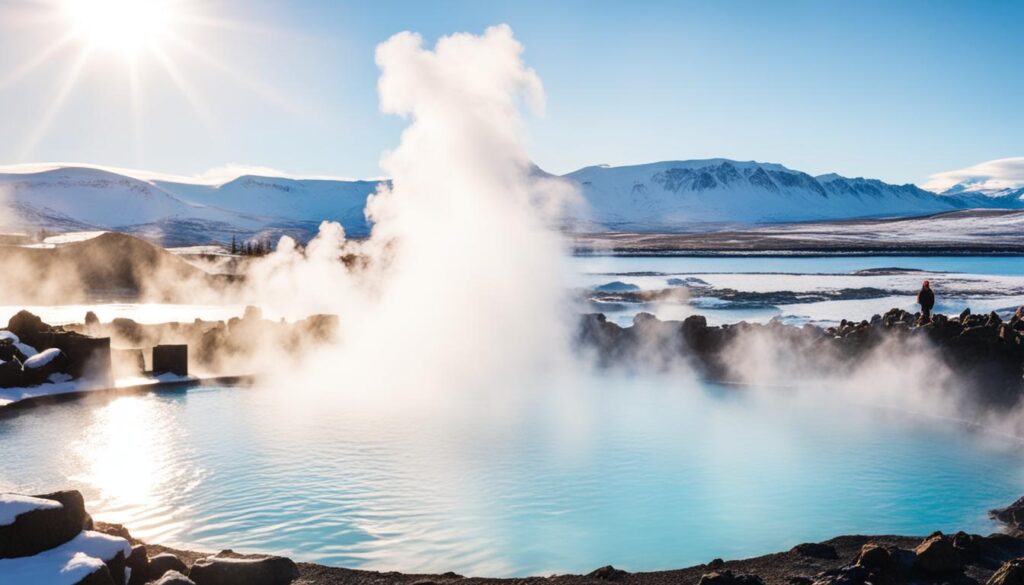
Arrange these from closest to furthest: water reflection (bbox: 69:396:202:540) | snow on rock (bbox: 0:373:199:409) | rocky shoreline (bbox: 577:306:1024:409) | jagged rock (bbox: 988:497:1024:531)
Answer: jagged rock (bbox: 988:497:1024:531)
water reflection (bbox: 69:396:202:540)
snow on rock (bbox: 0:373:199:409)
rocky shoreline (bbox: 577:306:1024:409)

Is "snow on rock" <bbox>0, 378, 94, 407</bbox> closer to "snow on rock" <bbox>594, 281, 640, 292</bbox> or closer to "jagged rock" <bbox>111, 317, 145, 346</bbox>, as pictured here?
"jagged rock" <bbox>111, 317, 145, 346</bbox>

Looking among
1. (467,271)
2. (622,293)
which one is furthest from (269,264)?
(467,271)

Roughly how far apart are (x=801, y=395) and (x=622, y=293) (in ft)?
69.2

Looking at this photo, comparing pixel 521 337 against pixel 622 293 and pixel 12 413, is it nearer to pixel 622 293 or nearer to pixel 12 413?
pixel 12 413

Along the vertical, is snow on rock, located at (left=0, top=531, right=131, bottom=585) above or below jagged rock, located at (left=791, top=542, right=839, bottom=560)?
above

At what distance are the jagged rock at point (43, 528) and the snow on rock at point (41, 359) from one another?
8.48 m

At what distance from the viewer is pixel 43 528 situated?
5305 mm

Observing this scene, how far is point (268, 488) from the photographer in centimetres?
849

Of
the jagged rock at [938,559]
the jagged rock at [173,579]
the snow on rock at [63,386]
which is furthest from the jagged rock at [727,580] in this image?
the snow on rock at [63,386]

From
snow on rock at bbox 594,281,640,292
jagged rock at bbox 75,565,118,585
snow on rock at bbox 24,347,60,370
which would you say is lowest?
jagged rock at bbox 75,565,118,585

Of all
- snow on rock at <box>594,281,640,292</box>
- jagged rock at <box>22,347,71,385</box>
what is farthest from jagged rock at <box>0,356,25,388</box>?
snow on rock at <box>594,281,640,292</box>

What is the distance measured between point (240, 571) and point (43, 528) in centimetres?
125

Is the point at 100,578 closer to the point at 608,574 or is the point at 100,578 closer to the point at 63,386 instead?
the point at 608,574

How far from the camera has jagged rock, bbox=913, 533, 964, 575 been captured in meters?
5.82
